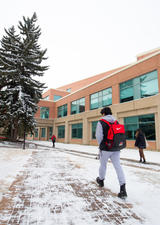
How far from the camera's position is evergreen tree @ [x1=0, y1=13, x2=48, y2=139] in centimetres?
1562

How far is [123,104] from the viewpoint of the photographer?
60.8 ft

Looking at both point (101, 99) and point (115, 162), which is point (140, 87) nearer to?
point (101, 99)

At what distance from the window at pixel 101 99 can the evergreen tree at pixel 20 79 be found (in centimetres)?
950

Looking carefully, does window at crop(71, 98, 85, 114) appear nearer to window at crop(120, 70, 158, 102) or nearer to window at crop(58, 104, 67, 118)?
window at crop(58, 104, 67, 118)

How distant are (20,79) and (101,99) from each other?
486 inches

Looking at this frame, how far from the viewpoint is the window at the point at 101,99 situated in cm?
2136

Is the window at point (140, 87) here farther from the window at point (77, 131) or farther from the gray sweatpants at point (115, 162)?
the gray sweatpants at point (115, 162)

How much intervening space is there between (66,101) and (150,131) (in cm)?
2084

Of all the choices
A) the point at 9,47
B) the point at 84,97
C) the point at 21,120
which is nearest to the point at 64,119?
the point at 84,97

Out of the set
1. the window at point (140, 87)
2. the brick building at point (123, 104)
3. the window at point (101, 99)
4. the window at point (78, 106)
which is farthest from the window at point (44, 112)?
the window at point (140, 87)

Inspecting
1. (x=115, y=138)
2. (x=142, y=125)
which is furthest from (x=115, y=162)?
(x=142, y=125)

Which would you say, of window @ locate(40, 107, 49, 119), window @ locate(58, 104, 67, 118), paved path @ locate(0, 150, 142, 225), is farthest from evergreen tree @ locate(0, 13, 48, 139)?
window @ locate(40, 107, 49, 119)

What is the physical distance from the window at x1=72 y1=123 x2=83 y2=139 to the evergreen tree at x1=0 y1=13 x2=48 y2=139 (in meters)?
10.8

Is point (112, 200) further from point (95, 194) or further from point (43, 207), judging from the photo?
point (43, 207)
